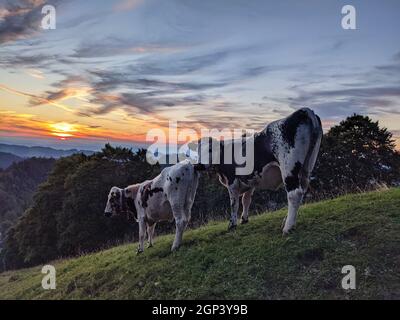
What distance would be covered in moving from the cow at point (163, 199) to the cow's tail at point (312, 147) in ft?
8.60

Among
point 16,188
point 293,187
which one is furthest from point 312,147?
point 16,188

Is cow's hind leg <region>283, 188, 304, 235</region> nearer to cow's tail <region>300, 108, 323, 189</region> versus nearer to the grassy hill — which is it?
the grassy hill

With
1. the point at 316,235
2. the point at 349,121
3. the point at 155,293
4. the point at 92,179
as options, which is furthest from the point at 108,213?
the point at 349,121

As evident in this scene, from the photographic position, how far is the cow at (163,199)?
33.0 feet

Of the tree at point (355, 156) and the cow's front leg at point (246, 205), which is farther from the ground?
the tree at point (355, 156)

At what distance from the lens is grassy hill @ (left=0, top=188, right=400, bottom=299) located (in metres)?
6.88

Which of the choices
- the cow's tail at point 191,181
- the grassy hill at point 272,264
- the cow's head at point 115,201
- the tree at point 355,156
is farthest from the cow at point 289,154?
the tree at point 355,156

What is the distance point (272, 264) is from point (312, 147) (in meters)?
2.76

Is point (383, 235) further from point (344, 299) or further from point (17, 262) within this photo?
point (17, 262)

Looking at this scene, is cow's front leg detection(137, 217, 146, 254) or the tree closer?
cow's front leg detection(137, 217, 146, 254)

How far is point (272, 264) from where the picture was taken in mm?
7672

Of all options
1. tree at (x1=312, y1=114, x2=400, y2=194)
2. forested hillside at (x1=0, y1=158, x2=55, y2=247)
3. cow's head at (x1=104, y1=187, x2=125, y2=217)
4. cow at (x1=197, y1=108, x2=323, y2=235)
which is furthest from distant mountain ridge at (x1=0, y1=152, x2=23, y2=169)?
cow at (x1=197, y1=108, x2=323, y2=235)

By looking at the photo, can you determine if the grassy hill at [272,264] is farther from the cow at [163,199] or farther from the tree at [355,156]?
the tree at [355,156]

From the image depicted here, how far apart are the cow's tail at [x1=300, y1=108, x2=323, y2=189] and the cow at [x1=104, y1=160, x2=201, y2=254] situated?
2.62 meters
